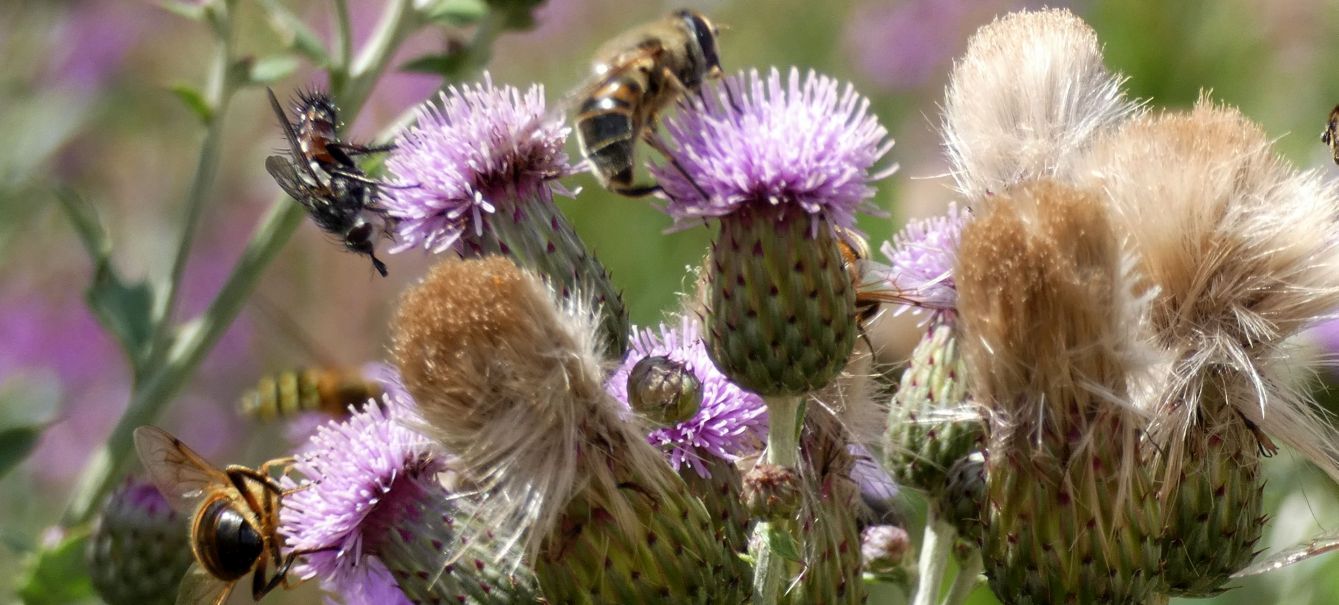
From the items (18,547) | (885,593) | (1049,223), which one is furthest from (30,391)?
(1049,223)

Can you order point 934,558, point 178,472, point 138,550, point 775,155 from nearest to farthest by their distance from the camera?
point 775,155 → point 934,558 → point 178,472 → point 138,550

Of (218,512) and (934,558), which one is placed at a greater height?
(218,512)

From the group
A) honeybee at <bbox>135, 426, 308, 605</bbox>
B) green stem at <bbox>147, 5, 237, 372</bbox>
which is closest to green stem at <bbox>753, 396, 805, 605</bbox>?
honeybee at <bbox>135, 426, 308, 605</bbox>

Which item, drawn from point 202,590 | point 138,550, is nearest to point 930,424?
point 202,590

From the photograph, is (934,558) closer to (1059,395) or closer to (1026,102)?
(1059,395)

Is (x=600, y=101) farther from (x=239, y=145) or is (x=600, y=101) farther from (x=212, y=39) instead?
(x=212, y=39)

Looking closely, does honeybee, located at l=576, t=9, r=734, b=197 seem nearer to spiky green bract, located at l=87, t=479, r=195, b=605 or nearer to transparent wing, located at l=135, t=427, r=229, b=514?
transparent wing, located at l=135, t=427, r=229, b=514

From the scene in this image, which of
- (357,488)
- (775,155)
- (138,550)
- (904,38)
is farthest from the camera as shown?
(904,38)
